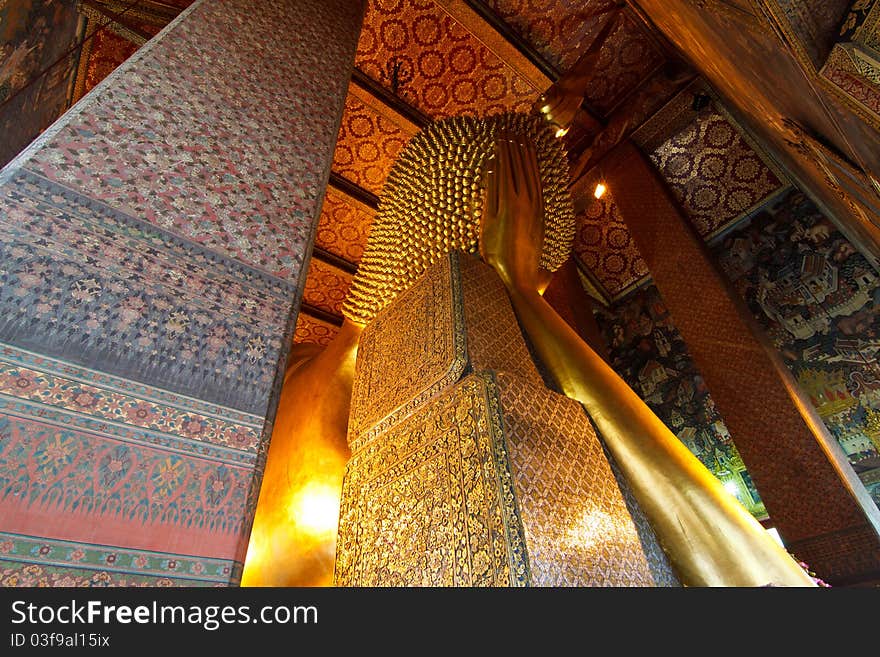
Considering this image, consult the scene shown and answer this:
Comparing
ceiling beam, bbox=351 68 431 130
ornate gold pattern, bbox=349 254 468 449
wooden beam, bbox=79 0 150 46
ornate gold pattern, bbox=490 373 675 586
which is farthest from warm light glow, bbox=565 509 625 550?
ceiling beam, bbox=351 68 431 130

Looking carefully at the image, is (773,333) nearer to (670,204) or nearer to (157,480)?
(670,204)

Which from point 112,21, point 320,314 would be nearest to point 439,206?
point 112,21

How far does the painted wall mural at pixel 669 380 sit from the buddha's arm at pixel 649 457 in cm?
315

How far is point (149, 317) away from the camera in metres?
1.01

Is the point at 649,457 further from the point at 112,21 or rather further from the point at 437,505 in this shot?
the point at 112,21

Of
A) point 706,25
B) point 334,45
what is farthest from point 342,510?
point 706,25

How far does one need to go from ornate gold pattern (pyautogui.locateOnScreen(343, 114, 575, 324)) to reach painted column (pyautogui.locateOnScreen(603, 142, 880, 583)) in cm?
168

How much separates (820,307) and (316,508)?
4.39 m

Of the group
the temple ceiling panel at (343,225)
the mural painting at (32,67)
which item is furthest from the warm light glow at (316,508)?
the temple ceiling panel at (343,225)

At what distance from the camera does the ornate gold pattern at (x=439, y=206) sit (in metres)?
2.58

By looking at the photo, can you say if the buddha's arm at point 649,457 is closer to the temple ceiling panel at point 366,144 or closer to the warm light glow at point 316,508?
the warm light glow at point 316,508

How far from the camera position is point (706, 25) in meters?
2.46

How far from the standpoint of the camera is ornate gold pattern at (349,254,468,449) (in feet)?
5.52
